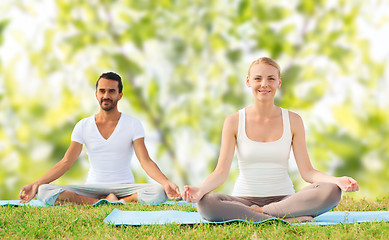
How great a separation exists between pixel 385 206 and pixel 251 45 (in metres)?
2.03

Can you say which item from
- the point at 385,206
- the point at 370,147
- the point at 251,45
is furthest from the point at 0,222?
the point at 370,147

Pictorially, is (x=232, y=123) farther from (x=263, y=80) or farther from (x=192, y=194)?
(x=192, y=194)

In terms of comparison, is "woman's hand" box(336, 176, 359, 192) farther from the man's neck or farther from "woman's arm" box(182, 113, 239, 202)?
the man's neck

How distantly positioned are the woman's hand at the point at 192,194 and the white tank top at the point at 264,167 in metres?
0.40

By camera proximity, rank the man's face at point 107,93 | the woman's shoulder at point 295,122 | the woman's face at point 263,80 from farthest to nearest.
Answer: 1. the man's face at point 107,93
2. the woman's shoulder at point 295,122
3. the woman's face at point 263,80

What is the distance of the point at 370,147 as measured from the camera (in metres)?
4.57

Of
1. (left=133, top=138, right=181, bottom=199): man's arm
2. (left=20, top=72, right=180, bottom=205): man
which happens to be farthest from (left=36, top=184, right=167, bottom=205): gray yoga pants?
(left=133, top=138, right=181, bottom=199): man's arm

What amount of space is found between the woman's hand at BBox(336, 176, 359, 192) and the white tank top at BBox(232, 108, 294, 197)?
0.36 m

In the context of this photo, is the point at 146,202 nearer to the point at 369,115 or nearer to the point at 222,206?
the point at 222,206

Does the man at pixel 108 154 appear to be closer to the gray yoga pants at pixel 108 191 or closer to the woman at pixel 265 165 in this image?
the gray yoga pants at pixel 108 191

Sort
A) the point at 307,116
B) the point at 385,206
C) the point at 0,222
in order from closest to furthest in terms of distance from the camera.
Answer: the point at 0,222, the point at 385,206, the point at 307,116

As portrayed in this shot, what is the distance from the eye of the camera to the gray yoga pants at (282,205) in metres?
2.43

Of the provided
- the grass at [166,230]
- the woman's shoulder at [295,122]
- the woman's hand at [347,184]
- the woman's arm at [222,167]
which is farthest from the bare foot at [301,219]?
the woman's shoulder at [295,122]

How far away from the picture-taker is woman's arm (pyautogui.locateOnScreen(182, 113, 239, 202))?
7.72ft
